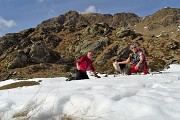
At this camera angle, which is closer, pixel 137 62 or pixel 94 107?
pixel 94 107

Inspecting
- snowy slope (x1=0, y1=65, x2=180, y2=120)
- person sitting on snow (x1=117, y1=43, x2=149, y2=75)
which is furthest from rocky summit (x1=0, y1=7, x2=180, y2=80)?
snowy slope (x1=0, y1=65, x2=180, y2=120)

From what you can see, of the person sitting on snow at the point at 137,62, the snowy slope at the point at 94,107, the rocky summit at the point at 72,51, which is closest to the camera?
the snowy slope at the point at 94,107

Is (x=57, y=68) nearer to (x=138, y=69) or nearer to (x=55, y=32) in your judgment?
(x=138, y=69)

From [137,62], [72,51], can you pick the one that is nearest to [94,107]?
[137,62]

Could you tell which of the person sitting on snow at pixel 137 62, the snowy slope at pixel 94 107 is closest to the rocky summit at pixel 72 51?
the person sitting on snow at pixel 137 62

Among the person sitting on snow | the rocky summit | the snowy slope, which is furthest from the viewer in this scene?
the rocky summit

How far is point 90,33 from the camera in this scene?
167 ft

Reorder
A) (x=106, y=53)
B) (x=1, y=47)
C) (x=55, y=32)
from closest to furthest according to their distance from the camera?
1. (x=106, y=53)
2. (x=1, y=47)
3. (x=55, y=32)

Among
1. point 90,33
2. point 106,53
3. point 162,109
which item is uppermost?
point 90,33

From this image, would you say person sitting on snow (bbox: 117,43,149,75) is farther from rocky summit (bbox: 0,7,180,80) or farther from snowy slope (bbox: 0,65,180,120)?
snowy slope (bbox: 0,65,180,120)

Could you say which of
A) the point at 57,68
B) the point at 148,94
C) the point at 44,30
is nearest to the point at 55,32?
the point at 44,30

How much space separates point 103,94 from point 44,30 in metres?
53.5

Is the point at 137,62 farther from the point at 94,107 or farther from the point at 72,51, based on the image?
the point at 72,51

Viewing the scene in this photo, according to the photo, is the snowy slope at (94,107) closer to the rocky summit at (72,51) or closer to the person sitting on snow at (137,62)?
the person sitting on snow at (137,62)
